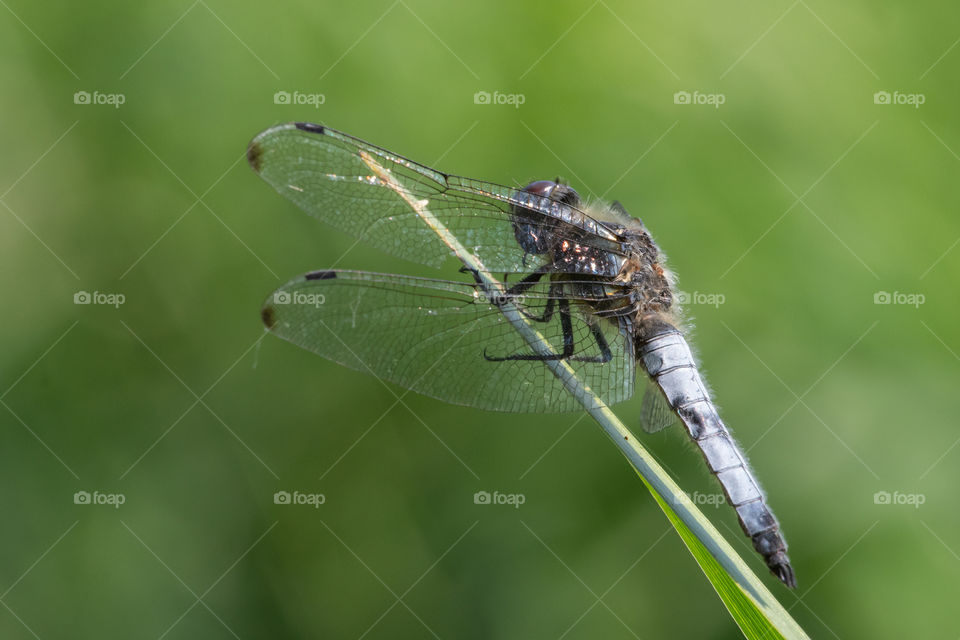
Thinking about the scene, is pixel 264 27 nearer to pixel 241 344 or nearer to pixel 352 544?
pixel 241 344

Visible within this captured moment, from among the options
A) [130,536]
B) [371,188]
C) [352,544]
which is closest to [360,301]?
[371,188]

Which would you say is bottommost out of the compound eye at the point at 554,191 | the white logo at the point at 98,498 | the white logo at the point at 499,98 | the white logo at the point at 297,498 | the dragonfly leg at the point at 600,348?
the white logo at the point at 297,498

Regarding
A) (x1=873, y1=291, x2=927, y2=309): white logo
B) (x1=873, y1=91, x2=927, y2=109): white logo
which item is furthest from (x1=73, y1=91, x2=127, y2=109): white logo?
(x1=873, y1=91, x2=927, y2=109): white logo

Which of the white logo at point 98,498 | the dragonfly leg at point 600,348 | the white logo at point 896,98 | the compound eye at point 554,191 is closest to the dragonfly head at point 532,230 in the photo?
the compound eye at point 554,191

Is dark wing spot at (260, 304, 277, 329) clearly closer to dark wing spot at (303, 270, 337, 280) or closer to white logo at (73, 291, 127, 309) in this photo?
dark wing spot at (303, 270, 337, 280)

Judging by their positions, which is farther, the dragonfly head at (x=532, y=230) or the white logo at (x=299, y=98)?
the white logo at (x=299, y=98)

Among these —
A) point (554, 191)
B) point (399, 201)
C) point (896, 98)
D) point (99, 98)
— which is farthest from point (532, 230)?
point (896, 98)

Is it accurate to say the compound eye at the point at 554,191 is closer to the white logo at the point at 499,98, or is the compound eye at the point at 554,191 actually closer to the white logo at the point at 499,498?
the white logo at the point at 499,98
